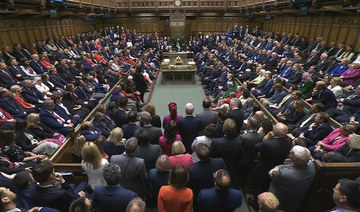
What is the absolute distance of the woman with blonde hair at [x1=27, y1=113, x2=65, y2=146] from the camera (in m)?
4.23

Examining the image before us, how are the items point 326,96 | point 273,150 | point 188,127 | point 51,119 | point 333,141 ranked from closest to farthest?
point 273,150 → point 333,141 → point 188,127 → point 51,119 → point 326,96

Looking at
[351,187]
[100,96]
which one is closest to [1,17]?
[100,96]

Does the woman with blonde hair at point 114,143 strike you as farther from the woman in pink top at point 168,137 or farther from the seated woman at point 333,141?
the seated woman at point 333,141

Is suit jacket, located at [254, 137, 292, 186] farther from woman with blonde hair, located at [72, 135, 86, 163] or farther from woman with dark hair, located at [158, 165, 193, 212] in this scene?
woman with blonde hair, located at [72, 135, 86, 163]

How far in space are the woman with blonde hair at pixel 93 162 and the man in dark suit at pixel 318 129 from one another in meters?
3.53

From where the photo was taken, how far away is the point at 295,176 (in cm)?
261

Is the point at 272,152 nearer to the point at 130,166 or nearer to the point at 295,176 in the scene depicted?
the point at 295,176

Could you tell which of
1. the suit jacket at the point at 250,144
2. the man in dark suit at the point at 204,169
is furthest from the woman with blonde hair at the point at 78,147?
the suit jacket at the point at 250,144

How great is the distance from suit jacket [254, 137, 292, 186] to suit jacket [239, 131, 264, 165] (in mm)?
273

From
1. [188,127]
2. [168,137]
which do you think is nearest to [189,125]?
[188,127]

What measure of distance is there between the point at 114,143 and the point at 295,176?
228cm

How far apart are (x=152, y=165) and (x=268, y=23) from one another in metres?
17.7

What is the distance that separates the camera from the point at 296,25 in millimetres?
13367

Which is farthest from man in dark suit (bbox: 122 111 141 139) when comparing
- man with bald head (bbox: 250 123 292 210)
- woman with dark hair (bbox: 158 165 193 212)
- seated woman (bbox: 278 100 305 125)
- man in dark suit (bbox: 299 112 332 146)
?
seated woman (bbox: 278 100 305 125)
